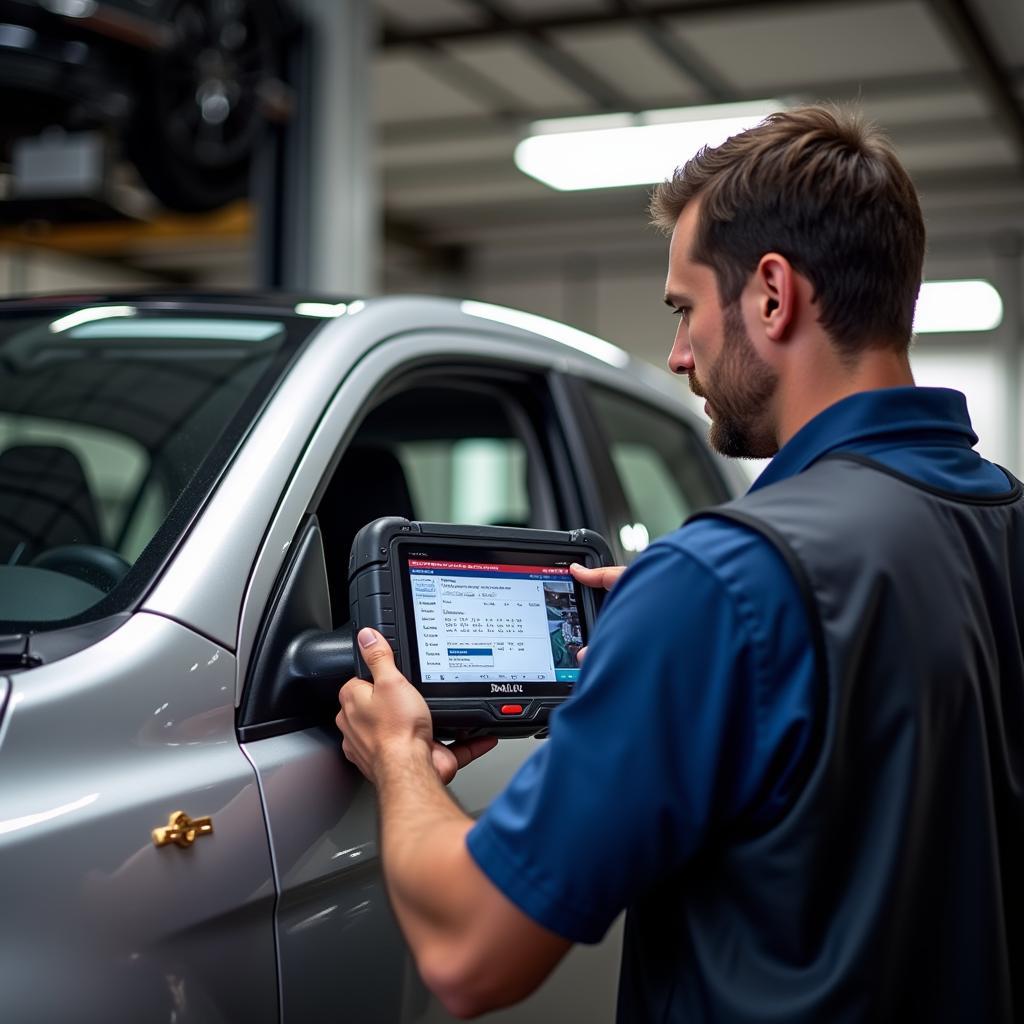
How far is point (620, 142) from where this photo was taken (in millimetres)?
8469

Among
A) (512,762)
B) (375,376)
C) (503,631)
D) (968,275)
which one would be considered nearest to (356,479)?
(375,376)

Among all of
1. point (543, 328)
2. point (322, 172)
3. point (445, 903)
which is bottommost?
point (445, 903)

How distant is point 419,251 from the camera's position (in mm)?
11836

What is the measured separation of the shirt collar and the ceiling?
5356mm

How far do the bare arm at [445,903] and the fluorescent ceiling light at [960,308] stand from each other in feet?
32.6

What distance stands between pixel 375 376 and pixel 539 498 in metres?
0.70

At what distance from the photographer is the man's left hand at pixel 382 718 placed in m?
1.26

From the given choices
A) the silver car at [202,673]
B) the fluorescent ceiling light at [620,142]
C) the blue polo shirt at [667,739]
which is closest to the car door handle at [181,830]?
the silver car at [202,673]

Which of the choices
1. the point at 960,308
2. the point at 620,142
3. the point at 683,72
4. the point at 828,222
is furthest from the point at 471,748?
the point at 960,308

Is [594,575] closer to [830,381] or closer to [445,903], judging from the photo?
[830,381]

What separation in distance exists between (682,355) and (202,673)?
0.56 metres

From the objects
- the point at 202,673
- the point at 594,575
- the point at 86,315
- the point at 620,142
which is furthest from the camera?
the point at 620,142

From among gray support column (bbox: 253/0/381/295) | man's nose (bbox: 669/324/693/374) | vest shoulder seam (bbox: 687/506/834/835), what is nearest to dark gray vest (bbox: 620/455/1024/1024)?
vest shoulder seam (bbox: 687/506/834/835)

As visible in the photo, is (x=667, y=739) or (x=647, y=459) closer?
(x=667, y=739)
